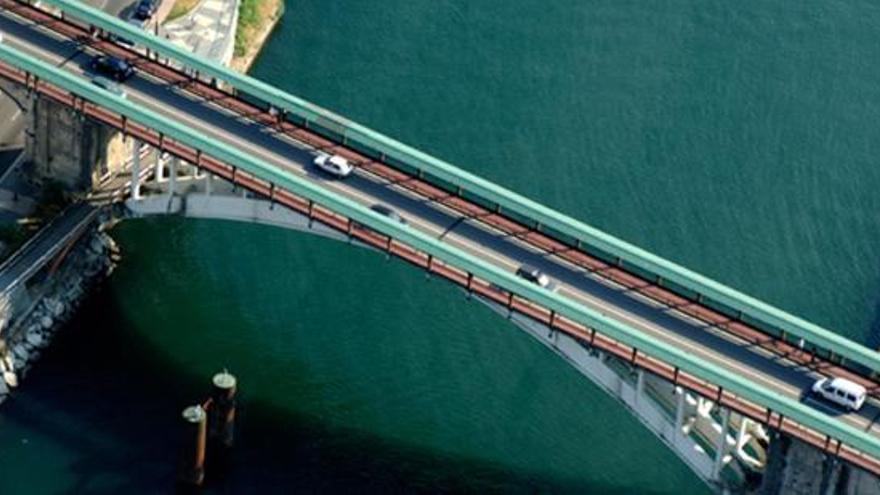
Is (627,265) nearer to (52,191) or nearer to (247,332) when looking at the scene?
(247,332)

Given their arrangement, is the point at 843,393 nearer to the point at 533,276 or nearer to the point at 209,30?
the point at 533,276

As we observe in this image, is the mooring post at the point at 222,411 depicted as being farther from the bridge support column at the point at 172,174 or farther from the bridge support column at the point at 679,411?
the bridge support column at the point at 679,411

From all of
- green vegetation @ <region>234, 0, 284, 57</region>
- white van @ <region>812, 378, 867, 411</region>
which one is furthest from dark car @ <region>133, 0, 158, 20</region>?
white van @ <region>812, 378, 867, 411</region>

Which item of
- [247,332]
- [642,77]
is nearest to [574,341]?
[247,332]

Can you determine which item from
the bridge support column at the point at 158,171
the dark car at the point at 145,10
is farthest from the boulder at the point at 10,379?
the dark car at the point at 145,10

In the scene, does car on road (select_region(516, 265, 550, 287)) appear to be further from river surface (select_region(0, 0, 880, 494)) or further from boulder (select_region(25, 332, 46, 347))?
boulder (select_region(25, 332, 46, 347))

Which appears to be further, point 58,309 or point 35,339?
point 58,309

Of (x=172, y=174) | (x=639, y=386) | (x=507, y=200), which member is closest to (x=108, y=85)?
(x=172, y=174)
